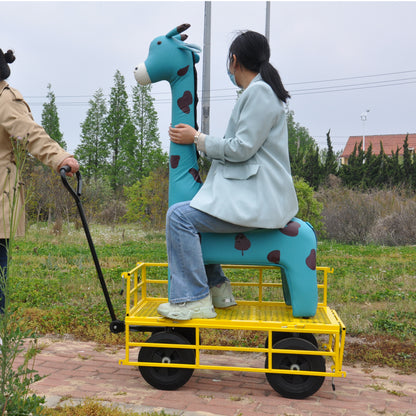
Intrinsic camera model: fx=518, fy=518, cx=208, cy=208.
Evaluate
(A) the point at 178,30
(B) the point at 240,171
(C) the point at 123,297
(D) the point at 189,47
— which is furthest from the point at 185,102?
(C) the point at 123,297

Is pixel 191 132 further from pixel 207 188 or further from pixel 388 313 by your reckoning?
pixel 388 313

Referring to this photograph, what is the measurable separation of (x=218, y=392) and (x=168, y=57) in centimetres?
225

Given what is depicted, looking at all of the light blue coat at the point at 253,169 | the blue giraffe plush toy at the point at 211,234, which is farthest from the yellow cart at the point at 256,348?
the light blue coat at the point at 253,169

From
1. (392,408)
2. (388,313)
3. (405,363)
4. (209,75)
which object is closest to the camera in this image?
(392,408)

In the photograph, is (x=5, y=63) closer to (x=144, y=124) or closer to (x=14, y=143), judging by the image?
(x=14, y=143)

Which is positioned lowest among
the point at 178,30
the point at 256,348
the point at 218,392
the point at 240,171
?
the point at 218,392

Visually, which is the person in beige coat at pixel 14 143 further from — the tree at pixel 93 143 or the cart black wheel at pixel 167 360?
the tree at pixel 93 143

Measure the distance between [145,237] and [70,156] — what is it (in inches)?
385

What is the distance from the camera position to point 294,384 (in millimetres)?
3266

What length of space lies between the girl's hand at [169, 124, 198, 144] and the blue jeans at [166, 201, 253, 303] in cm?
46

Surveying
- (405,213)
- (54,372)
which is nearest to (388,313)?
(54,372)

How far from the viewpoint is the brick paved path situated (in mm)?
3064

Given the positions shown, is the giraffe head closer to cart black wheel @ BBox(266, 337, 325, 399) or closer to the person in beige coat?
the person in beige coat

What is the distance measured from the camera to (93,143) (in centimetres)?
3222
